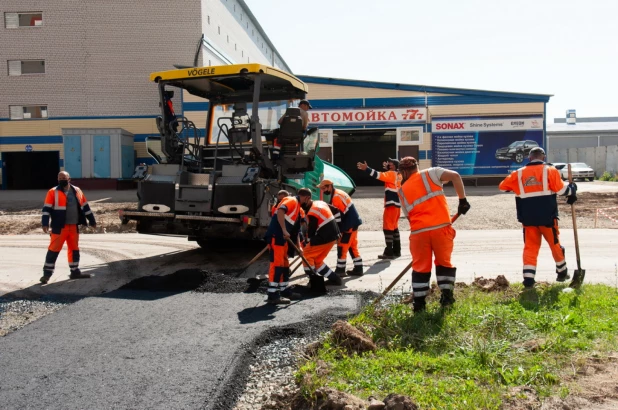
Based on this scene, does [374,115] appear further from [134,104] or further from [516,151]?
[134,104]

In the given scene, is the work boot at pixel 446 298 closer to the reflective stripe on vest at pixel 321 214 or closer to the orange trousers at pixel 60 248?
A: the reflective stripe on vest at pixel 321 214

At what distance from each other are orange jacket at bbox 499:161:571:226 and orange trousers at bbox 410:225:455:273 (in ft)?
4.64

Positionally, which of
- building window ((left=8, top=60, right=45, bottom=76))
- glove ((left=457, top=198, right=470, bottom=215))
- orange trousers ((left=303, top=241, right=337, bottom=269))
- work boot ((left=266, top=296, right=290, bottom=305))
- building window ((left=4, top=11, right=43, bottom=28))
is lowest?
work boot ((left=266, top=296, right=290, bottom=305))

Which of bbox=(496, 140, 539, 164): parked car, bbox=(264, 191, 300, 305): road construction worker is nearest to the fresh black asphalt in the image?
bbox=(264, 191, 300, 305): road construction worker

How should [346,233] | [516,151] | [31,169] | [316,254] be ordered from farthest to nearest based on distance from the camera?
[31,169] → [516,151] → [346,233] → [316,254]

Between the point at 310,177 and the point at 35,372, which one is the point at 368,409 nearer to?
the point at 35,372

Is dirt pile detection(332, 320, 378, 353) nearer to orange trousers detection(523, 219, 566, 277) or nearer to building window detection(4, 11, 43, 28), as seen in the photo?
orange trousers detection(523, 219, 566, 277)

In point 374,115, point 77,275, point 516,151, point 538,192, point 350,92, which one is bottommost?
point 77,275

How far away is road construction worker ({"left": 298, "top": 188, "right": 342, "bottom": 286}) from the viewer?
23.4 ft

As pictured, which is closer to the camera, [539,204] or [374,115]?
[539,204]

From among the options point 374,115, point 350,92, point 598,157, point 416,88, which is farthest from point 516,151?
point 598,157

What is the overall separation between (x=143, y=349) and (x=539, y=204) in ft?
14.7

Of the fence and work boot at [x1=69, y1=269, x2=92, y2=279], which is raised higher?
the fence

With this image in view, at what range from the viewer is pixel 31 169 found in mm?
28578
